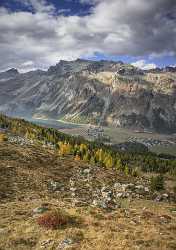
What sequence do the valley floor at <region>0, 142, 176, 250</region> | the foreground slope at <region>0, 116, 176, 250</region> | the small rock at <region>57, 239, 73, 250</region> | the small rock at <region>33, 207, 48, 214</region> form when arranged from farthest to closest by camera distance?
the small rock at <region>33, 207, 48, 214</region>
the foreground slope at <region>0, 116, 176, 250</region>
the valley floor at <region>0, 142, 176, 250</region>
the small rock at <region>57, 239, 73, 250</region>

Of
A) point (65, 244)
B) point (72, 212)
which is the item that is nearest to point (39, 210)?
point (72, 212)

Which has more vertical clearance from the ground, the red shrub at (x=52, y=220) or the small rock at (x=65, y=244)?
the red shrub at (x=52, y=220)

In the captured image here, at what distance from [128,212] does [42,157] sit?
47.4 m

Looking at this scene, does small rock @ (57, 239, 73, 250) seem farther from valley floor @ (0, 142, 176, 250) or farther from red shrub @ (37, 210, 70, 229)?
red shrub @ (37, 210, 70, 229)

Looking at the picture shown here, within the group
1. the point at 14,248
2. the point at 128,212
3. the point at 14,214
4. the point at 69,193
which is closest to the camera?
the point at 14,248

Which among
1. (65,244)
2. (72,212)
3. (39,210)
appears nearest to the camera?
(65,244)

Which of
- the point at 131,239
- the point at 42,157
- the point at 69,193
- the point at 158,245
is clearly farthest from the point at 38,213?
the point at 42,157

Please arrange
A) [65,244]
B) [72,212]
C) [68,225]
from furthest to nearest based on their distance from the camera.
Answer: [72,212], [68,225], [65,244]

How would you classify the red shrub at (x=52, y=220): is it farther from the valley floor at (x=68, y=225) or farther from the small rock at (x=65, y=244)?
the small rock at (x=65, y=244)

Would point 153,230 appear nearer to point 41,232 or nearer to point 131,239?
point 131,239

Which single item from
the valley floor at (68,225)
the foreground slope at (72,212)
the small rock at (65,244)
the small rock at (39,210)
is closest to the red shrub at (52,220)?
the foreground slope at (72,212)

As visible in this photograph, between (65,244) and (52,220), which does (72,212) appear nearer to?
(52,220)

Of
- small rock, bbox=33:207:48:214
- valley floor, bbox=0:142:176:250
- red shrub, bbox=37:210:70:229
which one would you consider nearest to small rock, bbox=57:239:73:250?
valley floor, bbox=0:142:176:250

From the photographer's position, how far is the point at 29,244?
108ft
